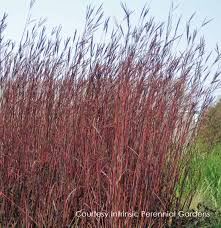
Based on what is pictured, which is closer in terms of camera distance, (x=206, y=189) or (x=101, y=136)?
(x=101, y=136)

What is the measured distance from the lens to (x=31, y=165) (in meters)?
3.18

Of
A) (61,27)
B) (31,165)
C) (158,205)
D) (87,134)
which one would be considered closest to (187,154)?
(158,205)

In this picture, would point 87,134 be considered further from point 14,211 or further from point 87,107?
point 14,211

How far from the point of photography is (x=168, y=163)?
315cm

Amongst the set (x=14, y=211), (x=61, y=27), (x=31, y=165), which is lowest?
(x=14, y=211)

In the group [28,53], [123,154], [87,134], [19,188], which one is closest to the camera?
[123,154]

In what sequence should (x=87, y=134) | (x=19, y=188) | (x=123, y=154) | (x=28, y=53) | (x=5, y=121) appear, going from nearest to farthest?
1. (x=123, y=154)
2. (x=87, y=134)
3. (x=19, y=188)
4. (x=5, y=121)
5. (x=28, y=53)

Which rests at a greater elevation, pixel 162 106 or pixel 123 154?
pixel 162 106

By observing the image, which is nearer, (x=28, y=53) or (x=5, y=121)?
(x=5, y=121)

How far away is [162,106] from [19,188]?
108cm

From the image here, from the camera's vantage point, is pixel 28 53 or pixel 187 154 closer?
pixel 187 154

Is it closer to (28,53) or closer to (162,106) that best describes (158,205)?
(162,106)

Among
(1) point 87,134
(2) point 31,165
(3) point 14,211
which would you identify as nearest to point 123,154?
(1) point 87,134

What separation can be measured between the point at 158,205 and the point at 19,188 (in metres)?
0.92
